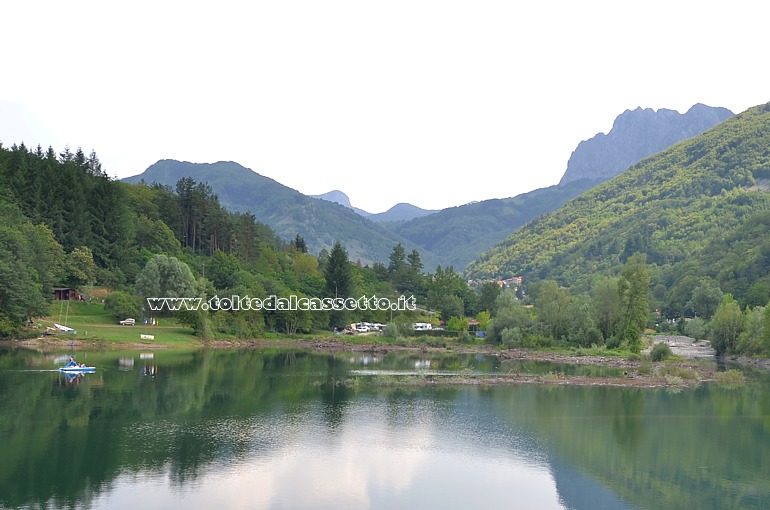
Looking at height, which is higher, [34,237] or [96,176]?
[96,176]

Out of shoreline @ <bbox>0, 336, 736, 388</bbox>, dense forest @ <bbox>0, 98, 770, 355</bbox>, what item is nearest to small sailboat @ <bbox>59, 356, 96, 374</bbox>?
shoreline @ <bbox>0, 336, 736, 388</bbox>

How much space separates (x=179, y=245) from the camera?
114 m

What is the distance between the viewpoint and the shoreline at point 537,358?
64125 millimetres

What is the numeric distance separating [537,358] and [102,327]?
177ft

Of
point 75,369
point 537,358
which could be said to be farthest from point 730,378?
point 75,369

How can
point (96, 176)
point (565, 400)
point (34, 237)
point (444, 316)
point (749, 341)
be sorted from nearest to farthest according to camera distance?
point (565, 400)
point (34, 237)
point (749, 341)
point (96, 176)
point (444, 316)

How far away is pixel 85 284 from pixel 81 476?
6633cm

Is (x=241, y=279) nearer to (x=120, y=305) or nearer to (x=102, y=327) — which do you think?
(x=120, y=305)

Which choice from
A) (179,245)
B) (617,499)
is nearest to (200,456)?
(617,499)

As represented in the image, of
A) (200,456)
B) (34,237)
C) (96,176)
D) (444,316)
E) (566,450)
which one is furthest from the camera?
(444,316)

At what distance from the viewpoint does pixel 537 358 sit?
8694 cm

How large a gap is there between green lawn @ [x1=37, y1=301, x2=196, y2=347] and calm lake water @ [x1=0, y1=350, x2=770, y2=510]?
15.0 meters

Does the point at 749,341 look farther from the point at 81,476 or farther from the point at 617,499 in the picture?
the point at 81,476

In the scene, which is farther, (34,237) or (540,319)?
(540,319)
